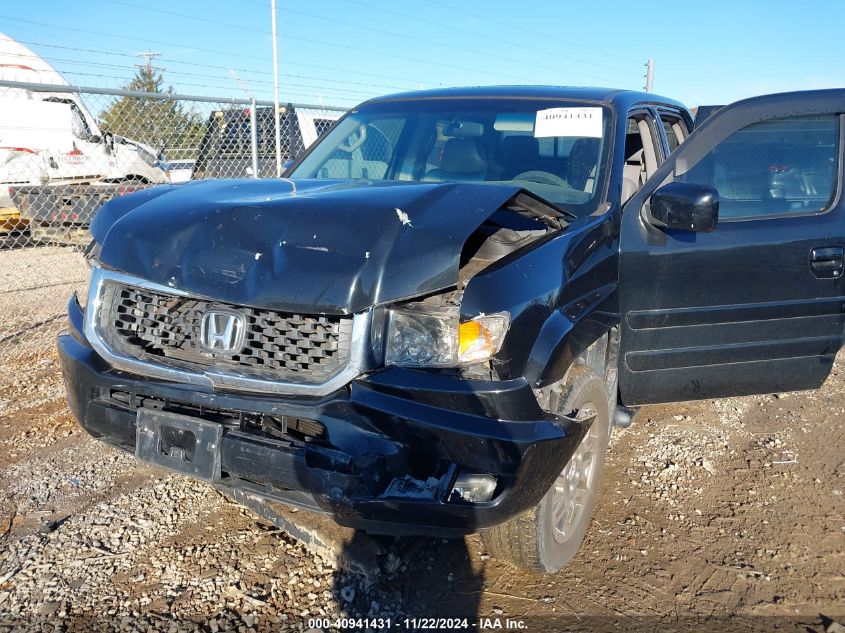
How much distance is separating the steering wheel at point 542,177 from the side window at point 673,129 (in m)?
1.22

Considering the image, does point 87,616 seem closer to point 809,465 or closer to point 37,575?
point 37,575

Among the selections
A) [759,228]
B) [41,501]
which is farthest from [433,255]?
[41,501]

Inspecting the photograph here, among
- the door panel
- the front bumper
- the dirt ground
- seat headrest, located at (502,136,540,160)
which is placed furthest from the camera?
seat headrest, located at (502,136,540,160)

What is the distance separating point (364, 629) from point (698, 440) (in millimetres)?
2579

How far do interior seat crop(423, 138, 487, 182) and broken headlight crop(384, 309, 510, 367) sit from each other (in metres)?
1.48

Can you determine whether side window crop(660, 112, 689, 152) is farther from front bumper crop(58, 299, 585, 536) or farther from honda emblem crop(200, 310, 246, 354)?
honda emblem crop(200, 310, 246, 354)

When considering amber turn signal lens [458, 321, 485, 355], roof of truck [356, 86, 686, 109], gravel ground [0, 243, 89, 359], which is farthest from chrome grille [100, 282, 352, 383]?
gravel ground [0, 243, 89, 359]

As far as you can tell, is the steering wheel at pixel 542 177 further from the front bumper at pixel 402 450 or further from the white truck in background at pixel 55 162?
the white truck in background at pixel 55 162

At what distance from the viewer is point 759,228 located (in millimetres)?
3352

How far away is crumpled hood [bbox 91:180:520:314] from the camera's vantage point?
7.45 feet

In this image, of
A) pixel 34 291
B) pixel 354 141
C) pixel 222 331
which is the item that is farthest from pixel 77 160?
pixel 222 331

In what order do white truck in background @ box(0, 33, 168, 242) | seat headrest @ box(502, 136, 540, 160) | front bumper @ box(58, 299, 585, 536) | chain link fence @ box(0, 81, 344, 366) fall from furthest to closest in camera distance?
1. white truck in background @ box(0, 33, 168, 242)
2. chain link fence @ box(0, 81, 344, 366)
3. seat headrest @ box(502, 136, 540, 160)
4. front bumper @ box(58, 299, 585, 536)

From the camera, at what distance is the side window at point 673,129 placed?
4.40 meters

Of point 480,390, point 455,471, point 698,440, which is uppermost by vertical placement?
point 480,390
